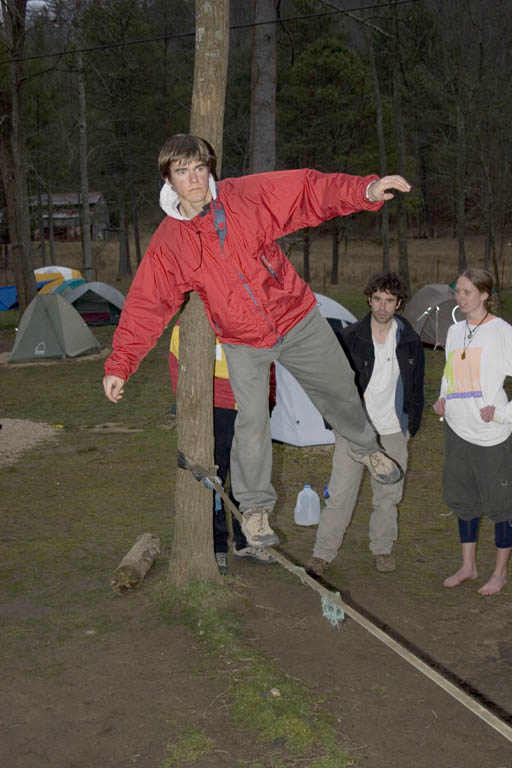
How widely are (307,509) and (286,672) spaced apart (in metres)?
2.63

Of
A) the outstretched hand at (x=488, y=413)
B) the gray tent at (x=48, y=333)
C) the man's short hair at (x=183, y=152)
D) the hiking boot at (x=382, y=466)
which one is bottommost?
the gray tent at (x=48, y=333)

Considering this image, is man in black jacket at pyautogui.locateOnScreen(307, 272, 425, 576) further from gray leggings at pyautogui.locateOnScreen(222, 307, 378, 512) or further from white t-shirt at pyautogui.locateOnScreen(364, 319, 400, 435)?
gray leggings at pyautogui.locateOnScreen(222, 307, 378, 512)

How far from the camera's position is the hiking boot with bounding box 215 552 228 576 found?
17.7ft


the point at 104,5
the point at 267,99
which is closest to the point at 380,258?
the point at 104,5

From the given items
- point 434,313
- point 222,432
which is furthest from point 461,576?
point 434,313

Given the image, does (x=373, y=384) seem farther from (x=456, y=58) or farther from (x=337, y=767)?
(x=456, y=58)

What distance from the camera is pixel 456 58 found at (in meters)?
29.3

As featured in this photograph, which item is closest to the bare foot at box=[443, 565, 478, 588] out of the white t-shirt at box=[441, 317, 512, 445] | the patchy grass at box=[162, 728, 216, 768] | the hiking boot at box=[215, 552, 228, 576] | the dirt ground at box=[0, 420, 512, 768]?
the dirt ground at box=[0, 420, 512, 768]

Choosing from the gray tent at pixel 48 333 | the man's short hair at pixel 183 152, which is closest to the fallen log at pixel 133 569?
the man's short hair at pixel 183 152

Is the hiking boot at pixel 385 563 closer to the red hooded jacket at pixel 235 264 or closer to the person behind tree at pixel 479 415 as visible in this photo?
the person behind tree at pixel 479 415

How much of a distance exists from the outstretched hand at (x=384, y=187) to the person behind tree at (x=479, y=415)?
154cm

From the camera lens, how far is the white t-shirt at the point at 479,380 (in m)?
4.75

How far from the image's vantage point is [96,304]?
21984mm

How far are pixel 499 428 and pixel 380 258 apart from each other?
37846 mm
